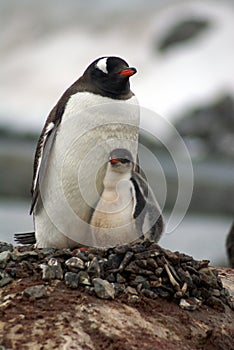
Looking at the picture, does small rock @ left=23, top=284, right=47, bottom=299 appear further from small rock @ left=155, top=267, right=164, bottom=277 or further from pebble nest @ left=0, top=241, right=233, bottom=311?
small rock @ left=155, top=267, right=164, bottom=277

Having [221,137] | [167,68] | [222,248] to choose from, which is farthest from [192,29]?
[222,248]

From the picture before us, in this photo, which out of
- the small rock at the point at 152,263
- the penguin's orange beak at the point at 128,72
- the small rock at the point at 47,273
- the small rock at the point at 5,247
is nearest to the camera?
the small rock at the point at 47,273

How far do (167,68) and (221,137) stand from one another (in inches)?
265

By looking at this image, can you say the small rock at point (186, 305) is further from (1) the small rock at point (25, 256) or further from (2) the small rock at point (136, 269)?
(1) the small rock at point (25, 256)

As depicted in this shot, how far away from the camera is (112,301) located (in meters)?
2.72

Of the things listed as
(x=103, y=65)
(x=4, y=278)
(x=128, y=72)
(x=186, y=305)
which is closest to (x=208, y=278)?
(x=186, y=305)

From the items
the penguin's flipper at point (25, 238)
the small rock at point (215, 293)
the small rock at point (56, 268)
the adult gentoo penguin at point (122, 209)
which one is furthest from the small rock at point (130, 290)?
the penguin's flipper at point (25, 238)

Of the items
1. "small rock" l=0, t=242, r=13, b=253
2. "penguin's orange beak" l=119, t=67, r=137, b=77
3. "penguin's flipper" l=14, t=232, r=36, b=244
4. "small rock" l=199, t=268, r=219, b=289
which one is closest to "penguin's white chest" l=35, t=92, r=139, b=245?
"penguin's orange beak" l=119, t=67, r=137, b=77

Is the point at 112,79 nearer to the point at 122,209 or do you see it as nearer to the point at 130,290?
the point at 122,209

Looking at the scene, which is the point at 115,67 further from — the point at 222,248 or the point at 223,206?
the point at 223,206

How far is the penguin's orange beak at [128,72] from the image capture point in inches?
131

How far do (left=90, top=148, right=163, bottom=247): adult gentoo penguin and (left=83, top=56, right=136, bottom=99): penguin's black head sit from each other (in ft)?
0.93

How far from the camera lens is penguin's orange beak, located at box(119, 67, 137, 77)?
10.9 feet

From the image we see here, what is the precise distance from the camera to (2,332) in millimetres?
2467
